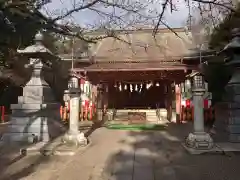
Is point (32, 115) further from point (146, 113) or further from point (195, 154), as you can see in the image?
point (146, 113)

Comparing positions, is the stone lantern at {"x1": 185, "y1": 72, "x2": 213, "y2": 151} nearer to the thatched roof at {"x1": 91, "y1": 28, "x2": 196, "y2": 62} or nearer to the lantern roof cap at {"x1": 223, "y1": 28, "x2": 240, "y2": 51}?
the lantern roof cap at {"x1": 223, "y1": 28, "x2": 240, "y2": 51}

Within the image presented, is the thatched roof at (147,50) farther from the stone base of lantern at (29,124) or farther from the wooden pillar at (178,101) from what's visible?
the stone base of lantern at (29,124)

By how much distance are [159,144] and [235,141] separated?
2.42 m

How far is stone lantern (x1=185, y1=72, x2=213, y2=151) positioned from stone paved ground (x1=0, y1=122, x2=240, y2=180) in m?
0.37

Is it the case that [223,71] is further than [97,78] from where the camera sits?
No

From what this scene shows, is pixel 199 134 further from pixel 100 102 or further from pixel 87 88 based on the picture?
pixel 100 102

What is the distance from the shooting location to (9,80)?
18.0 m

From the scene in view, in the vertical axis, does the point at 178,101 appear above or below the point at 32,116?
above

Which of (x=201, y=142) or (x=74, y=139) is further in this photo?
(x=74, y=139)

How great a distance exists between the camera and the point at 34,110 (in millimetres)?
9070

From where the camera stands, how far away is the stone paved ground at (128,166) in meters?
5.42

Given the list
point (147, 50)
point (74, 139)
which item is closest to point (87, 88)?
point (147, 50)

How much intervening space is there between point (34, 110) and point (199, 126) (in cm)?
543

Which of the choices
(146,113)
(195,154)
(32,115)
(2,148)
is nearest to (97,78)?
(146,113)
